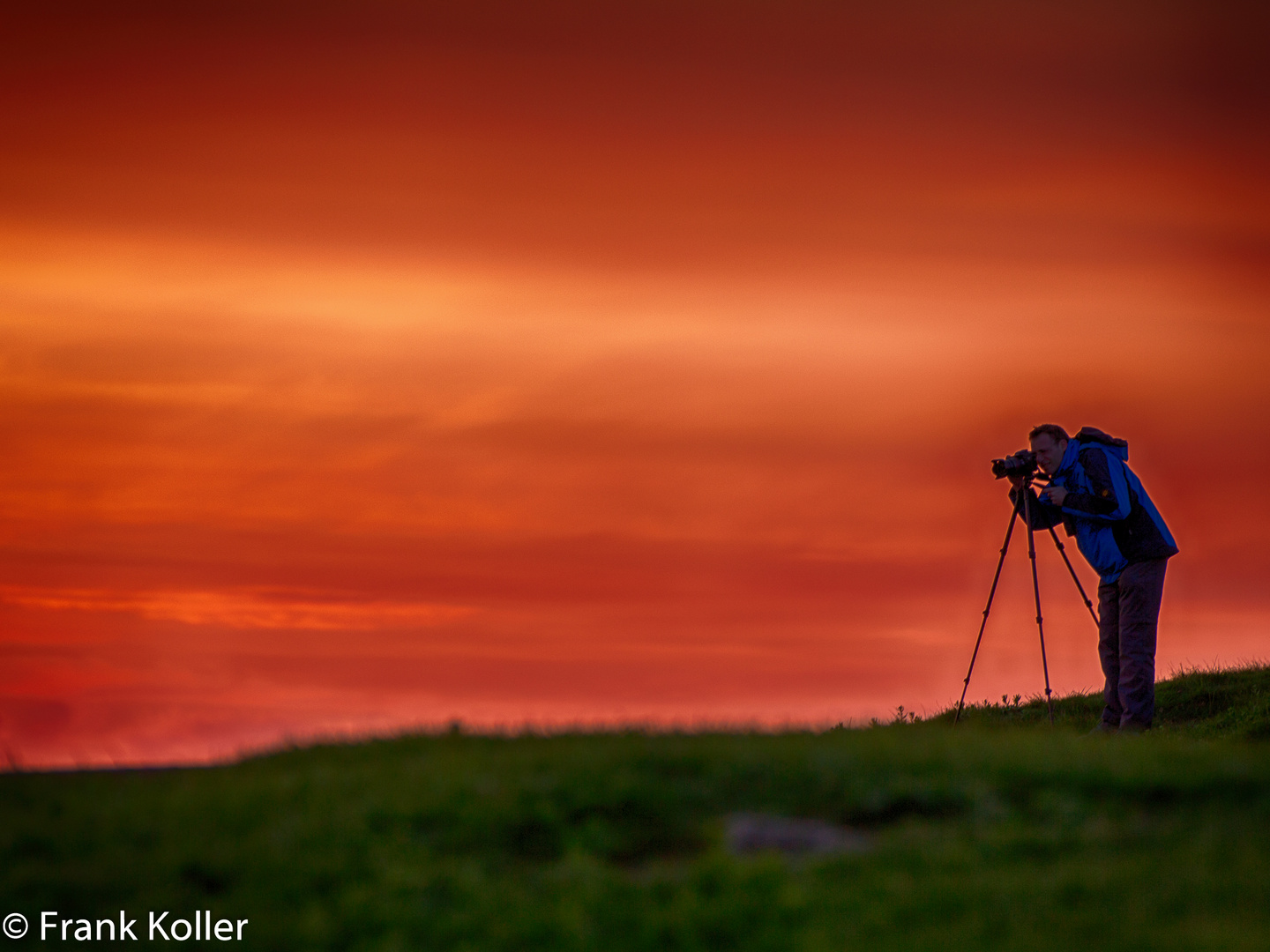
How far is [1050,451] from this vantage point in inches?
832

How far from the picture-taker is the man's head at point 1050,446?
Answer: 21.1 meters

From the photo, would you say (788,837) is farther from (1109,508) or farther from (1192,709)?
(1192,709)

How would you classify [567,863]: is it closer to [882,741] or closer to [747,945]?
[747,945]

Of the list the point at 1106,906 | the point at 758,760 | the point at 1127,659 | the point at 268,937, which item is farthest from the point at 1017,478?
the point at 268,937

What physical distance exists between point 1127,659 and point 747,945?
42.0ft

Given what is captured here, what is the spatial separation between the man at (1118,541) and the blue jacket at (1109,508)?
1 centimetres

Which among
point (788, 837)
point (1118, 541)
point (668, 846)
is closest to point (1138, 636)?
point (1118, 541)

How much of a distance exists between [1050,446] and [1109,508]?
1.31m

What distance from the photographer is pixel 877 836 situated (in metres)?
11.4

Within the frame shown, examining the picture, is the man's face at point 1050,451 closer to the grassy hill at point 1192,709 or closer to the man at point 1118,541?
the man at point 1118,541

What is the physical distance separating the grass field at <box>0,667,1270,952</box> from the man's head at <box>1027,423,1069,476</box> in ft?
24.7

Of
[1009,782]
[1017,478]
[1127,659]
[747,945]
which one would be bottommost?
[747,945]

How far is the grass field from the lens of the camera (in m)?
10.1

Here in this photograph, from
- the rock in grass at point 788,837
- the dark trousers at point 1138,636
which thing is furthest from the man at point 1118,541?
the rock in grass at point 788,837
